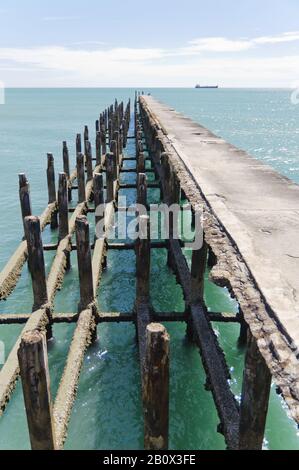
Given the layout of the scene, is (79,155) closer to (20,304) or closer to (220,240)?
(20,304)

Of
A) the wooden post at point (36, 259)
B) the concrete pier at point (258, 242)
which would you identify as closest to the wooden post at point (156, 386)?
the concrete pier at point (258, 242)

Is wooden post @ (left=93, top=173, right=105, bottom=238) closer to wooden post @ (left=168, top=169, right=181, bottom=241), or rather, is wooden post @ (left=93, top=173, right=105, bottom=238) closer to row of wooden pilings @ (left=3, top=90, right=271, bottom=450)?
row of wooden pilings @ (left=3, top=90, right=271, bottom=450)

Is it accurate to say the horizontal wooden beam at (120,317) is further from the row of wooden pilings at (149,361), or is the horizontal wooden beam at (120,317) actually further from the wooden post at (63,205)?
the wooden post at (63,205)

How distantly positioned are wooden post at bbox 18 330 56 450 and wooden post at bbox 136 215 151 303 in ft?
9.77

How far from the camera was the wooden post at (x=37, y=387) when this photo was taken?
389 cm

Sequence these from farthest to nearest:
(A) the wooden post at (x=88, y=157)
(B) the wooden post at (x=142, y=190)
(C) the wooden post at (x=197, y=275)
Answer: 1. (A) the wooden post at (x=88, y=157)
2. (B) the wooden post at (x=142, y=190)
3. (C) the wooden post at (x=197, y=275)

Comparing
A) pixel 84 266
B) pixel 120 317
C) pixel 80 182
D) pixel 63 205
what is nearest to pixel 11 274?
pixel 84 266

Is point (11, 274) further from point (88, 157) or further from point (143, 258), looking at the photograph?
point (88, 157)

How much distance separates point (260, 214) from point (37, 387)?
A: 15.3ft

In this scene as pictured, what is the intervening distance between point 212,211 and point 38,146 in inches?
1315

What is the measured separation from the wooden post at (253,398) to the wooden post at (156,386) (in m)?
0.86
